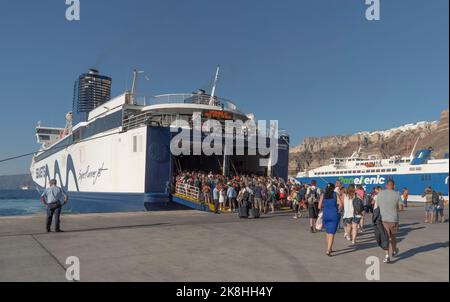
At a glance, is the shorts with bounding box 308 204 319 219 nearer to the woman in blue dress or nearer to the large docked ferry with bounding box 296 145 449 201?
the woman in blue dress

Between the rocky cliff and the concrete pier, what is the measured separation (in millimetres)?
119061

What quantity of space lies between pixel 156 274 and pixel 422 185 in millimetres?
38099

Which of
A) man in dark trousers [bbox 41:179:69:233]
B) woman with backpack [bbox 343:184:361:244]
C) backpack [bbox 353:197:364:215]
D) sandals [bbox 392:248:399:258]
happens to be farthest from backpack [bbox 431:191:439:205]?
man in dark trousers [bbox 41:179:69:233]

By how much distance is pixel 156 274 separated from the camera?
5.63m

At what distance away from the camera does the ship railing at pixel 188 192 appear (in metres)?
17.0

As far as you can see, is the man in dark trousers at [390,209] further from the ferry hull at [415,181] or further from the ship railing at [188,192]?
the ferry hull at [415,181]

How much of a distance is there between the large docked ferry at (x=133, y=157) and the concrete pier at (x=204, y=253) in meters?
6.55

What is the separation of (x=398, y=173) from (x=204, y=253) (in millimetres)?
37830

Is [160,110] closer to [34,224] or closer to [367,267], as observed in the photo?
[34,224]

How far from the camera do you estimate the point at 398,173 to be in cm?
4006

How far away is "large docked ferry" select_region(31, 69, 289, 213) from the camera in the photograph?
58.7 ft

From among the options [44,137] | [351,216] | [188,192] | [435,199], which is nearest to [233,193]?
[188,192]

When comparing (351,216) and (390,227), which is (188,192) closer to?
(351,216)
